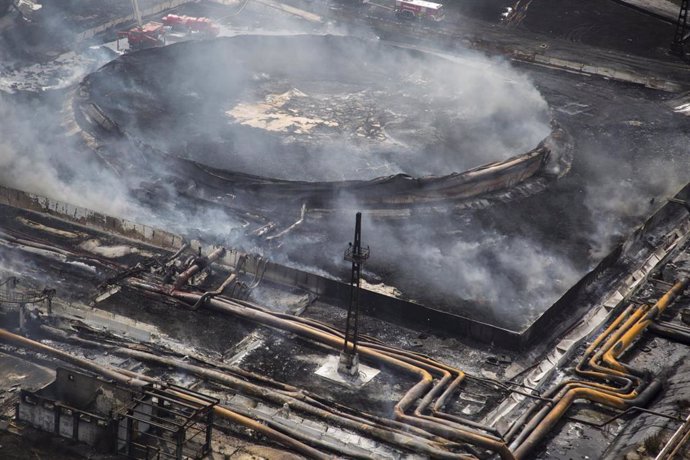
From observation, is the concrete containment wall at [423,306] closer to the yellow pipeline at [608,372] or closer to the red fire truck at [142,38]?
the yellow pipeline at [608,372]

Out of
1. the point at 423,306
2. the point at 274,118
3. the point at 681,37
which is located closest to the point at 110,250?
the point at 423,306

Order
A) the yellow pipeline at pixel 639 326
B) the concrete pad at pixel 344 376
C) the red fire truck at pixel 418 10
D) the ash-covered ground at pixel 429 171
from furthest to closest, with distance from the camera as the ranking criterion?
1. the red fire truck at pixel 418 10
2. the ash-covered ground at pixel 429 171
3. the yellow pipeline at pixel 639 326
4. the concrete pad at pixel 344 376

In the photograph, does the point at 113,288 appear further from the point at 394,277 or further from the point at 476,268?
the point at 476,268

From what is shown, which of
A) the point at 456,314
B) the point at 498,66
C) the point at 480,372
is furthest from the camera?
the point at 498,66

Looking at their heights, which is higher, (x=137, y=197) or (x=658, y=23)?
(x=658, y=23)

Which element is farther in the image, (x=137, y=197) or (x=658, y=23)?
(x=658, y=23)

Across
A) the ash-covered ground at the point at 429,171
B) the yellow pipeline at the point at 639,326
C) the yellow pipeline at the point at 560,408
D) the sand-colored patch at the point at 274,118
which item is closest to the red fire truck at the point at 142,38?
the ash-covered ground at the point at 429,171

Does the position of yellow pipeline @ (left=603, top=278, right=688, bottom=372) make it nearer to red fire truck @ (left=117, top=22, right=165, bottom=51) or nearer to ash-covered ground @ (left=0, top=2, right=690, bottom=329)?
ash-covered ground @ (left=0, top=2, right=690, bottom=329)

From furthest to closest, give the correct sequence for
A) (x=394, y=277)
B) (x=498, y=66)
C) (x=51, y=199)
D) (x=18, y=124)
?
(x=498, y=66)
(x=18, y=124)
(x=51, y=199)
(x=394, y=277)

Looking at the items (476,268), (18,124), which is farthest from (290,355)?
(18,124)
